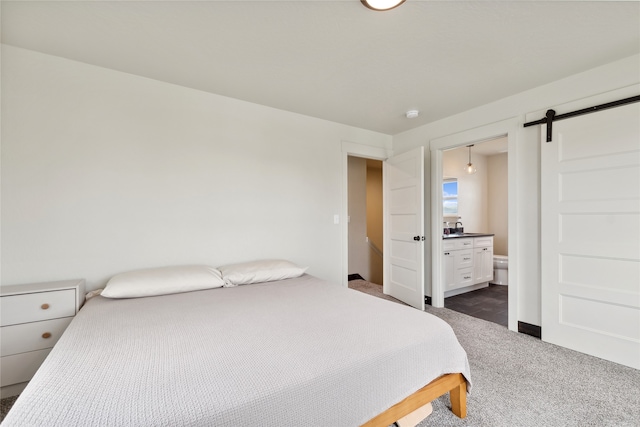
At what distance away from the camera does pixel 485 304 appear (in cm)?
373

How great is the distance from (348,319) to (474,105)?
Answer: 9.13 ft

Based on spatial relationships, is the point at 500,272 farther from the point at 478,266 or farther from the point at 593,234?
the point at 593,234

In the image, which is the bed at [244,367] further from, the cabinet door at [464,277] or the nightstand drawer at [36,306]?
the cabinet door at [464,277]

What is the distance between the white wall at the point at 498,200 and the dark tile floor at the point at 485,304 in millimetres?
1284

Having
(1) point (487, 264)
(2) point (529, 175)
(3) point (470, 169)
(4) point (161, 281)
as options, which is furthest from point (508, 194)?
(4) point (161, 281)

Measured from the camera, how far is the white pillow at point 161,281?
1.92 meters

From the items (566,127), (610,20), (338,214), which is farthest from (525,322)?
(610,20)

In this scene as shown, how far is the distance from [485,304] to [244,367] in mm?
3738

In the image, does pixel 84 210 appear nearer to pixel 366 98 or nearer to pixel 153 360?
pixel 153 360

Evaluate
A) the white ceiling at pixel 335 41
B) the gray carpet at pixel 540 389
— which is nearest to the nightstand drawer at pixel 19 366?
the white ceiling at pixel 335 41

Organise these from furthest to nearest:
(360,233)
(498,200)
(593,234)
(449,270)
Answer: (498,200) → (360,233) → (449,270) → (593,234)

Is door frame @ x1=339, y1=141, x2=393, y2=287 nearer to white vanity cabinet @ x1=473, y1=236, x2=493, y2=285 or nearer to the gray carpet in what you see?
the gray carpet

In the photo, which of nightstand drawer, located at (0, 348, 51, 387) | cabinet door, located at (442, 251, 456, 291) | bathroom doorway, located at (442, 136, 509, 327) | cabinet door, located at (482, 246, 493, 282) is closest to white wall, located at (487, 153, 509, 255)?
bathroom doorway, located at (442, 136, 509, 327)

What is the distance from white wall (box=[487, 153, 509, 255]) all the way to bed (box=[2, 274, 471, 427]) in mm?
4883
